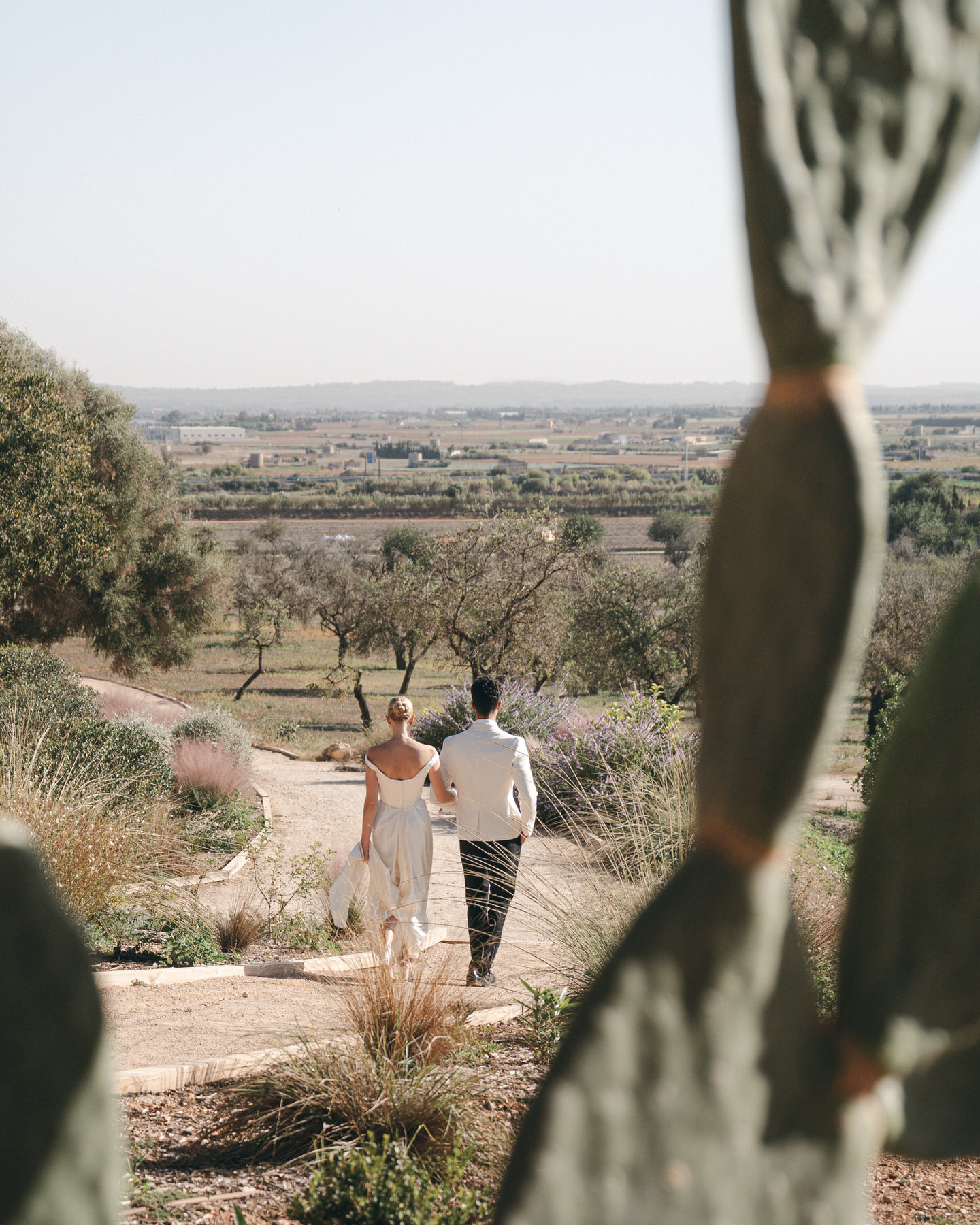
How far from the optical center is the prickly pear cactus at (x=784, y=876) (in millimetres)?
1271

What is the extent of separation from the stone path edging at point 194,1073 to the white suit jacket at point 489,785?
140cm

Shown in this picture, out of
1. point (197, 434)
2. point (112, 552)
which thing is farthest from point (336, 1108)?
point (197, 434)

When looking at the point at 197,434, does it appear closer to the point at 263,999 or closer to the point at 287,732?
the point at 287,732

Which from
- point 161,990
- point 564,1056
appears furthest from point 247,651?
point 564,1056

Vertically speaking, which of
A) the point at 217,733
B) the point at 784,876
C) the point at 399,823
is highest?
the point at 784,876

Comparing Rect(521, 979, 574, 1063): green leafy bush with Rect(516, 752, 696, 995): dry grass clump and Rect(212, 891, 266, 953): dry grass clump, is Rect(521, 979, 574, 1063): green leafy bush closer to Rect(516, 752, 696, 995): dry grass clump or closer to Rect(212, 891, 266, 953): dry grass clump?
Rect(516, 752, 696, 995): dry grass clump

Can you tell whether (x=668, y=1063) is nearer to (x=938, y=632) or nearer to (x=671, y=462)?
(x=938, y=632)

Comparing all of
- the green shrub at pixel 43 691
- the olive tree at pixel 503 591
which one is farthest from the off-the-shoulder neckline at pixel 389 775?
the olive tree at pixel 503 591

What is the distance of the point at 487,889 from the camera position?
5.33 metres

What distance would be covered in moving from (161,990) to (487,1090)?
9.47 feet

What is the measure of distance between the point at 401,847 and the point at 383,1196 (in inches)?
124

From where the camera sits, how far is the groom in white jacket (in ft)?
17.9

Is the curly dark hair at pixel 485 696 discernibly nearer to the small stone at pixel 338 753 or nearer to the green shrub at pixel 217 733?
the green shrub at pixel 217 733

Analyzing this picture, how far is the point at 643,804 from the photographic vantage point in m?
5.71
